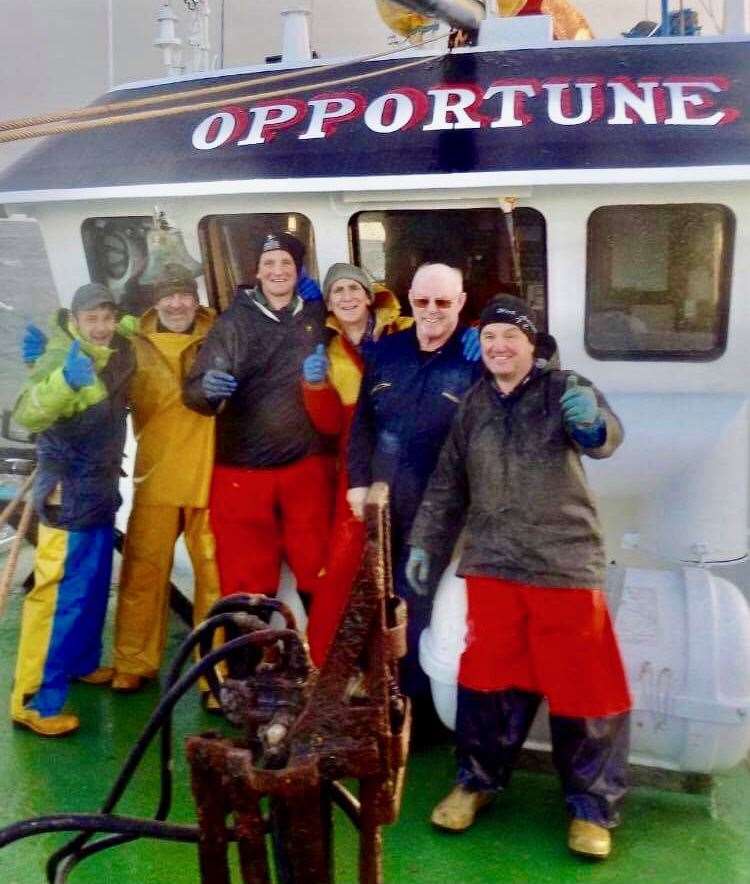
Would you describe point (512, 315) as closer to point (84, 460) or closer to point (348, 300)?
point (348, 300)

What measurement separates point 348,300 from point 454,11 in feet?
3.70

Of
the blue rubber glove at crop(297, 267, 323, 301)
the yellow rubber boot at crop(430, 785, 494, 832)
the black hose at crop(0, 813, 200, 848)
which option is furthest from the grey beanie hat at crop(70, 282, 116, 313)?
the yellow rubber boot at crop(430, 785, 494, 832)

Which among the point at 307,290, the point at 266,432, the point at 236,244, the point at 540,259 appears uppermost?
the point at 236,244

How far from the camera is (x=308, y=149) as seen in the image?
3863mm

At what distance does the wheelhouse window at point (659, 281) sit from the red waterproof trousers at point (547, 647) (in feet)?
4.39

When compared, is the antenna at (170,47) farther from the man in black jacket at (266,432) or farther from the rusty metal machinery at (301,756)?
the rusty metal machinery at (301,756)

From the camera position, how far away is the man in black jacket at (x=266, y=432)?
11.6 feet

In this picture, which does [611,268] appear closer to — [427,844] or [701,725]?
[701,725]

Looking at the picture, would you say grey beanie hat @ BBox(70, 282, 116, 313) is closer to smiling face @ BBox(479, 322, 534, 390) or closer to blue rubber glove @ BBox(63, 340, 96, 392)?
blue rubber glove @ BBox(63, 340, 96, 392)

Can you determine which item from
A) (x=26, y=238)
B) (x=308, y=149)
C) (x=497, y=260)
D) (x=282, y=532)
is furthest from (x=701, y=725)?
(x=26, y=238)

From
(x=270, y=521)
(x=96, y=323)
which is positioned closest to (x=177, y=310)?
(x=96, y=323)

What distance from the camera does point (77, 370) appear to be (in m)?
3.34

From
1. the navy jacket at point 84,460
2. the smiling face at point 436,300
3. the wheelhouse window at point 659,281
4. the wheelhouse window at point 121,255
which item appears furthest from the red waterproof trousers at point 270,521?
the wheelhouse window at point 659,281

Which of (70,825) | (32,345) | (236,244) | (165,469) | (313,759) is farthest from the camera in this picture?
(236,244)
